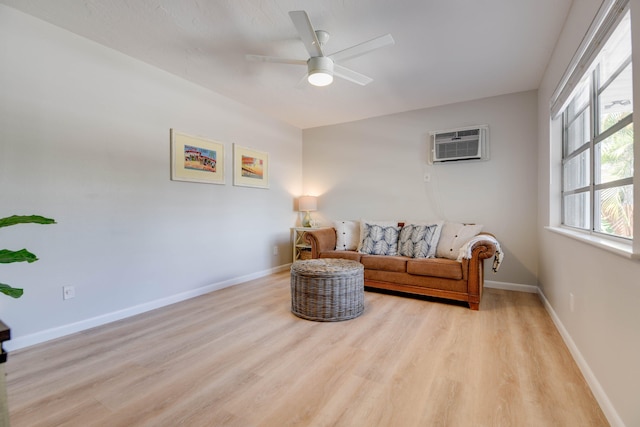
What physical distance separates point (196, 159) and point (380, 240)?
Answer: 2.44 metres

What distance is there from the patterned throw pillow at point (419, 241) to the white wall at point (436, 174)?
519 millimetres

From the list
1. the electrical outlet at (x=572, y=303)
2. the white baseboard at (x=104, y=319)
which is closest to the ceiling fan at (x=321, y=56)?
the electrical outlet at (x=572, y=303)

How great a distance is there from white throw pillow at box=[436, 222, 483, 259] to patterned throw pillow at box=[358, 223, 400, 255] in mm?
549

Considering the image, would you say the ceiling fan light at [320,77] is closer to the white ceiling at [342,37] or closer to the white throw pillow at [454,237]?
the white ceiling at [342,37]

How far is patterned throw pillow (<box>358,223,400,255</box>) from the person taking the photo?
3775 mm

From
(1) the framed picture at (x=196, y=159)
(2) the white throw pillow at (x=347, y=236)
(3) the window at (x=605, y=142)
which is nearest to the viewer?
(3) the window at (x=605, y=142)

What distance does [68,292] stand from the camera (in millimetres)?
2395

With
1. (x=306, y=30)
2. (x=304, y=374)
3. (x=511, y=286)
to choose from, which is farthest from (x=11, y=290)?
(x=511, y=286)

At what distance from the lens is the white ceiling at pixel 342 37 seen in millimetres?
2086

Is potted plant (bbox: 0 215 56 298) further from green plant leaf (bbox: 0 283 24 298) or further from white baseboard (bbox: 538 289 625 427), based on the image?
white baseboard (bbox: 538 289 625 427)

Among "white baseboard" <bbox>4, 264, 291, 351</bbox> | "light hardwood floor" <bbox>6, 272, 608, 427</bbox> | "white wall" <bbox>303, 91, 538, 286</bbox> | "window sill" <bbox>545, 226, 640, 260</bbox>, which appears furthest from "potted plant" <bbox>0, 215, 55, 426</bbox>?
"white wall" <bbox>303, 91, 538, 286</bbox>

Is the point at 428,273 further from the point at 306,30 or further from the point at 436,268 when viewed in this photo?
the point at 306,30

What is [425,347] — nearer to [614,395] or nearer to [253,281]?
[614,395]

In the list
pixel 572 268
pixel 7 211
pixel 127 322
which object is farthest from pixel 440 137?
pixel 7 211
